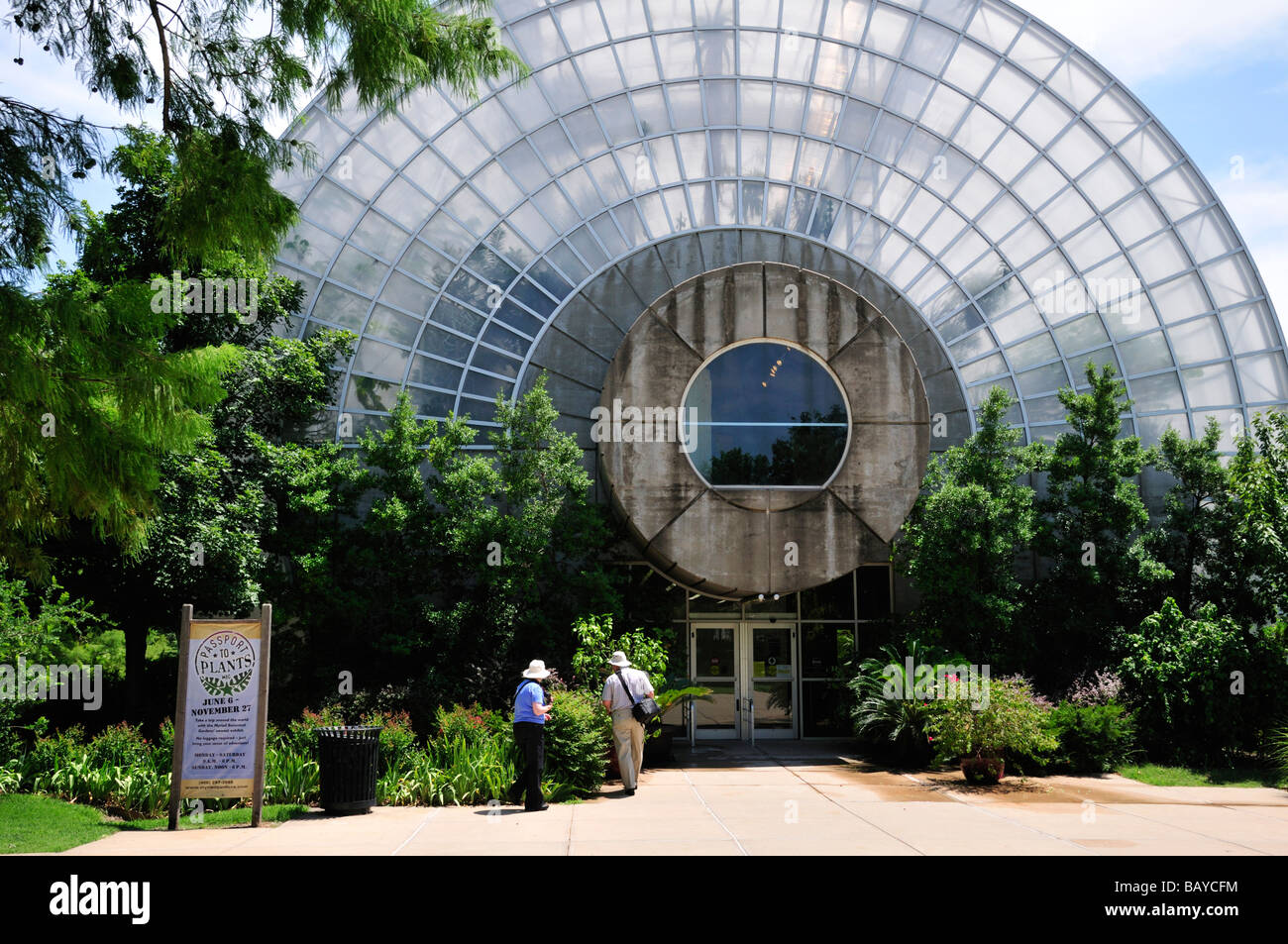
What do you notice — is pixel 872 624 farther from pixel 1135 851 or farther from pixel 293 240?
pixel 293 240

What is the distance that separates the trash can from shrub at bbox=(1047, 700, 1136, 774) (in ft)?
34.8

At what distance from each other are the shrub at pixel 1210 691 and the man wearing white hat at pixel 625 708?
367 inches

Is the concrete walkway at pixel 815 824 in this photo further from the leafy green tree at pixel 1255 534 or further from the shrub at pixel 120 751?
the leafy green tree at pixel 1255 534

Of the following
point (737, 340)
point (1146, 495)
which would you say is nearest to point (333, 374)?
point (737, 340)

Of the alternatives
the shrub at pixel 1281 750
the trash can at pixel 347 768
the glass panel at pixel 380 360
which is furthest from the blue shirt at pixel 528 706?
the shrub at pixel 1281 750

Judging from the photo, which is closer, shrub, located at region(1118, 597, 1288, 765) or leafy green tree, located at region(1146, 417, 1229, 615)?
shrub, located at region(1118, 597, 1288, 765)

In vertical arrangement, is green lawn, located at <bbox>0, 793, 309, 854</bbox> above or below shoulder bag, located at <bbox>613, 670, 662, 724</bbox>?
below

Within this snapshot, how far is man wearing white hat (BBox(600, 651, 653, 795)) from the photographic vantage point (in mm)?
13508

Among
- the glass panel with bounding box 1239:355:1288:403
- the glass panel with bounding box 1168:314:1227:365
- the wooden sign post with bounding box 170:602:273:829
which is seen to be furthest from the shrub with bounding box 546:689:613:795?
the glass panel with bounding box 1239:355:1288:403

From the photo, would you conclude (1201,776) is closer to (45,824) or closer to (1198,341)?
(1198,341)

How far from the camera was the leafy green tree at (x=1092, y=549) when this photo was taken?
19047 mm

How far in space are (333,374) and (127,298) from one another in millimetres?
13181

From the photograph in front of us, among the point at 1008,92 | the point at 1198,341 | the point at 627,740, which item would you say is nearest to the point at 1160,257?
the point at 1198,341

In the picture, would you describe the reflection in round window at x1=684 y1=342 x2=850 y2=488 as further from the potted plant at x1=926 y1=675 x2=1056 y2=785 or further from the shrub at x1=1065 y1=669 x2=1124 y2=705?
the shrub at x1=1065 y1=669 x2=1124 y2=705
